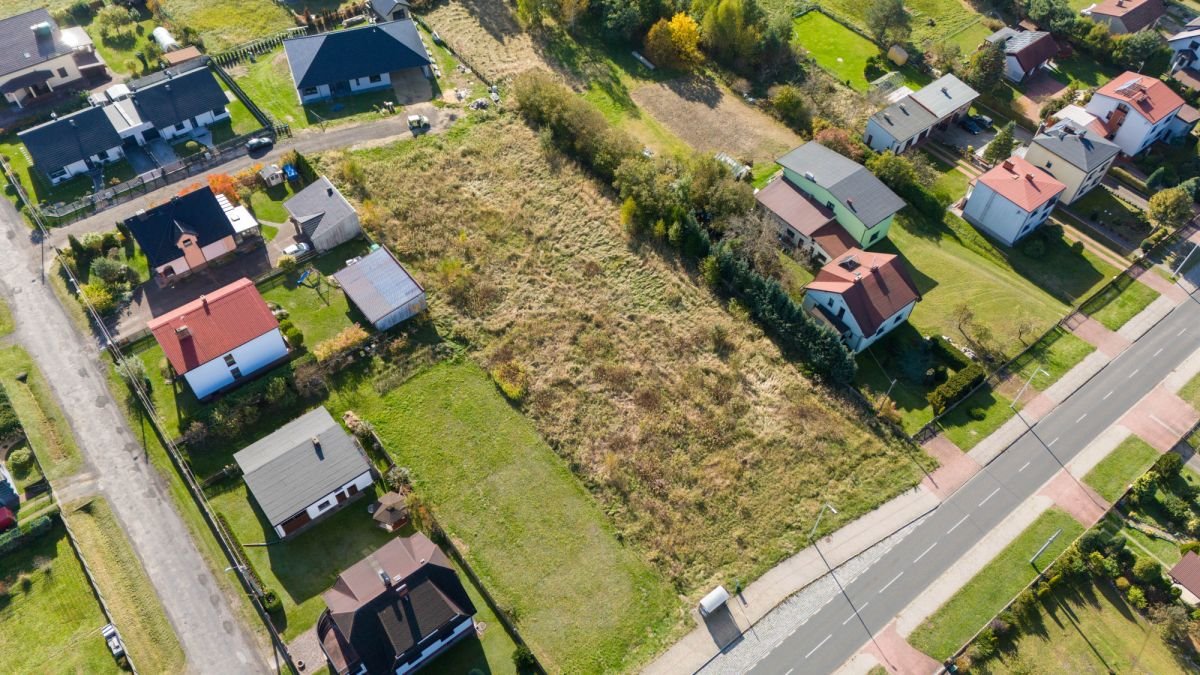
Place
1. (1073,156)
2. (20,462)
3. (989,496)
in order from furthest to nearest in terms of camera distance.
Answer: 1. (1073,156)
2. (989,496)
3. (20,462)

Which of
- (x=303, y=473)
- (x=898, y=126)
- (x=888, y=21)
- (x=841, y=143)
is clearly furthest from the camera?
(x=888, y=21)

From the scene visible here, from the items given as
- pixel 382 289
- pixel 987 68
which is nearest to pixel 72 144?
pixel 382 289

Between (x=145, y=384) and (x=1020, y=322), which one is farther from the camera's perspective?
(x=1020, y=322)

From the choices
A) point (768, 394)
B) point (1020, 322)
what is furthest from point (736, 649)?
point (1020, 322)

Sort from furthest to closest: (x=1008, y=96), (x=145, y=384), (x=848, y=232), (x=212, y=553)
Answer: (x=1008, y=96) → (x=848, y=232) → (x=145, y=384) → (x=212, y=553)

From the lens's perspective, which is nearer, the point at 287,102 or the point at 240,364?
the point at 240,364

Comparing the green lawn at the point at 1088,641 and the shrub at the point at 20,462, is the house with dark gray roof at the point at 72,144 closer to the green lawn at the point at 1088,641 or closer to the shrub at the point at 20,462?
the shrub at the point at 20,462

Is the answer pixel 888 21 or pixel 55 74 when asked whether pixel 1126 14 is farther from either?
pixel 55 74

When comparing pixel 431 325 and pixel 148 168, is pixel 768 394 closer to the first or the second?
pixel 431 325
